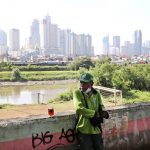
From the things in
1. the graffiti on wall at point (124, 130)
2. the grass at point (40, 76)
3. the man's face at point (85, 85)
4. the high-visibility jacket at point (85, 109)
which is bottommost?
the grass at point (40, 76)

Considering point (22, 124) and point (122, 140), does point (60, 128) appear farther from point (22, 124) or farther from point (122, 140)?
point (122, 140)

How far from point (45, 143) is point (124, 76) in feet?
74.6

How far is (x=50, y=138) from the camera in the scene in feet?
21.6

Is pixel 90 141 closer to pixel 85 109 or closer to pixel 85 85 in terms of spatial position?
pixel 85 109

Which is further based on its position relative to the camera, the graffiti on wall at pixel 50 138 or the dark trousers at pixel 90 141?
the graffiti on wall at pixel 50 138

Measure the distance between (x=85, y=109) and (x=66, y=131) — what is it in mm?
1038

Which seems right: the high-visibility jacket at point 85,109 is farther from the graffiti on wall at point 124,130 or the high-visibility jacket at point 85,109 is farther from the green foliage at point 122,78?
the green foliage at point 122,78

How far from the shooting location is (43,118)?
21.1 feet

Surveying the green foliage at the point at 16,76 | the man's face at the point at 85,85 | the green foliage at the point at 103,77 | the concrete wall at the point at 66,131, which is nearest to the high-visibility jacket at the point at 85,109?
the man's face at the point at 85,85

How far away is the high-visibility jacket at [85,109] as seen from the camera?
5898 millimetres

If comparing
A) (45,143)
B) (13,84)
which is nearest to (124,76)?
(45,143)

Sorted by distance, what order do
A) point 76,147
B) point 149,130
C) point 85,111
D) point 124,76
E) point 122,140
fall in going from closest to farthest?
point 85,111 < point 76,147 < point 122,140 < point 149,130 < point 124,76

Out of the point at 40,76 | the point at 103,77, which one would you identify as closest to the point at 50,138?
the point at 103,77

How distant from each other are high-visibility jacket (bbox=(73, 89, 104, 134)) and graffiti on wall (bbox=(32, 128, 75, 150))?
52cm
